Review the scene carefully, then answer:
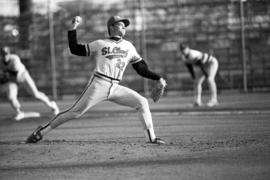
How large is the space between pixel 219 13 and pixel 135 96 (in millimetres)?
15005

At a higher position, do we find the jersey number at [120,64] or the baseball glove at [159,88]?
the jersey number at [120,64]

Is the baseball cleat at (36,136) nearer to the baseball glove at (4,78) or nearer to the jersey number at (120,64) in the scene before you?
the jersey number at (120,64)

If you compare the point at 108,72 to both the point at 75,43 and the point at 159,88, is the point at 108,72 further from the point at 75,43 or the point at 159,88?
the point at 159,88

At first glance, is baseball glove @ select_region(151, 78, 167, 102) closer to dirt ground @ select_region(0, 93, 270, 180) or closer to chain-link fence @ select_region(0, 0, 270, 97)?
dirt ground @ select_region(0, 93, 270, 180)

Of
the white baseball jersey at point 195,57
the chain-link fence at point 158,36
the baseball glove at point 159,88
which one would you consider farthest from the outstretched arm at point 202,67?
the baseball glove at point 159,88

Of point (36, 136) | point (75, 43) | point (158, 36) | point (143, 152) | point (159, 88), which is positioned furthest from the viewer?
point (158, 36)

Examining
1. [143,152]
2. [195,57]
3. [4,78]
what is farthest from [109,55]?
[195,57]

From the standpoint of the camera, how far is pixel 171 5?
22.6 metres

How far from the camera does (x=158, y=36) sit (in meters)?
22.9

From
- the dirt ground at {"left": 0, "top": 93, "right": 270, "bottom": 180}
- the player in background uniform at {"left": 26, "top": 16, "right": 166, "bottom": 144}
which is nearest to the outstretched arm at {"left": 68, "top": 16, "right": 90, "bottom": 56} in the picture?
the player in background uniform at {"left": 26, "top": 16, "right": 166, "bottom": 144}

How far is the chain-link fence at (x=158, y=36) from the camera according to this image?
71.5 feet

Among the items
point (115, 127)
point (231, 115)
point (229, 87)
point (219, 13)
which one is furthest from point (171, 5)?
point (115, 127)

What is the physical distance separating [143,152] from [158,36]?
1615 centimetres

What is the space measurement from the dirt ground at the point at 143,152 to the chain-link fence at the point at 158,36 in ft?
33.1
